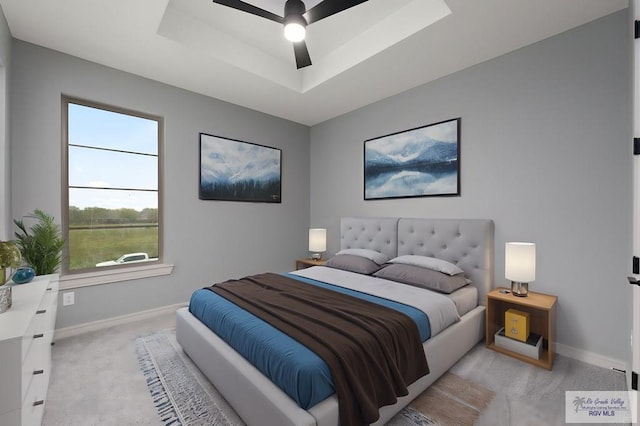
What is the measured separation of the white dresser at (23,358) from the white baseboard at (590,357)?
3654mm

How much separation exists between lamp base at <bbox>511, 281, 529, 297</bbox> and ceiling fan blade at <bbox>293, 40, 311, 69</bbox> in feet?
8.91

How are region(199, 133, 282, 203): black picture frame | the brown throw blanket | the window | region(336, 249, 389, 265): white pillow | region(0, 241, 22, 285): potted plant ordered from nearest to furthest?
the brown throw blanket
region(0, 241, 22, 285): potted plant
the window
region(336, 249, 389, 265): white pillow
region(199, 133, 282, 203): black picture frame

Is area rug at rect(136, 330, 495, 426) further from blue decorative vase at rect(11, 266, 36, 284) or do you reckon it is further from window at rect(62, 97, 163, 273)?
window at rect(62, 97, 163, 273)

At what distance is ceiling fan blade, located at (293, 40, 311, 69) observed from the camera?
2318 millimetres

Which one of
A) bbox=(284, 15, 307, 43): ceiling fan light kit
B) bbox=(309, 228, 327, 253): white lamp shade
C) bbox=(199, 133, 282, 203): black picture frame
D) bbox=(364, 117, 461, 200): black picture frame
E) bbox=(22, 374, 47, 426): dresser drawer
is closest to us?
bbox=(22, 374, 47, 426): dresser drawer

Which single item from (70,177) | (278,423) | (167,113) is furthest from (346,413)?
(167,113)

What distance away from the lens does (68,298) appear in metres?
2.81

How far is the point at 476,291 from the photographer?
2760 millimetres

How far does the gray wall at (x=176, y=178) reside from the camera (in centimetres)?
263

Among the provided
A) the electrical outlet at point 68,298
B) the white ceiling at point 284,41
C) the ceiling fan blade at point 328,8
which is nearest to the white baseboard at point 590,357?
Answer: the white ceiling at point 284,41

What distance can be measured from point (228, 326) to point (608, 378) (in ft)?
9.24

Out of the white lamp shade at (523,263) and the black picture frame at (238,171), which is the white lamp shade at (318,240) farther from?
the white lamp shade at (523,263)

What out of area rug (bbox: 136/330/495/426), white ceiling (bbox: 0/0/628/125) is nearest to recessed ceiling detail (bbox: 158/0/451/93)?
white ceiling (bbox: 0/0/628/125)

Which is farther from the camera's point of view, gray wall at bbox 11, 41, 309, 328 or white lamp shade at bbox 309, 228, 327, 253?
white lamp shade at bbox 309, 228, 327, 253
